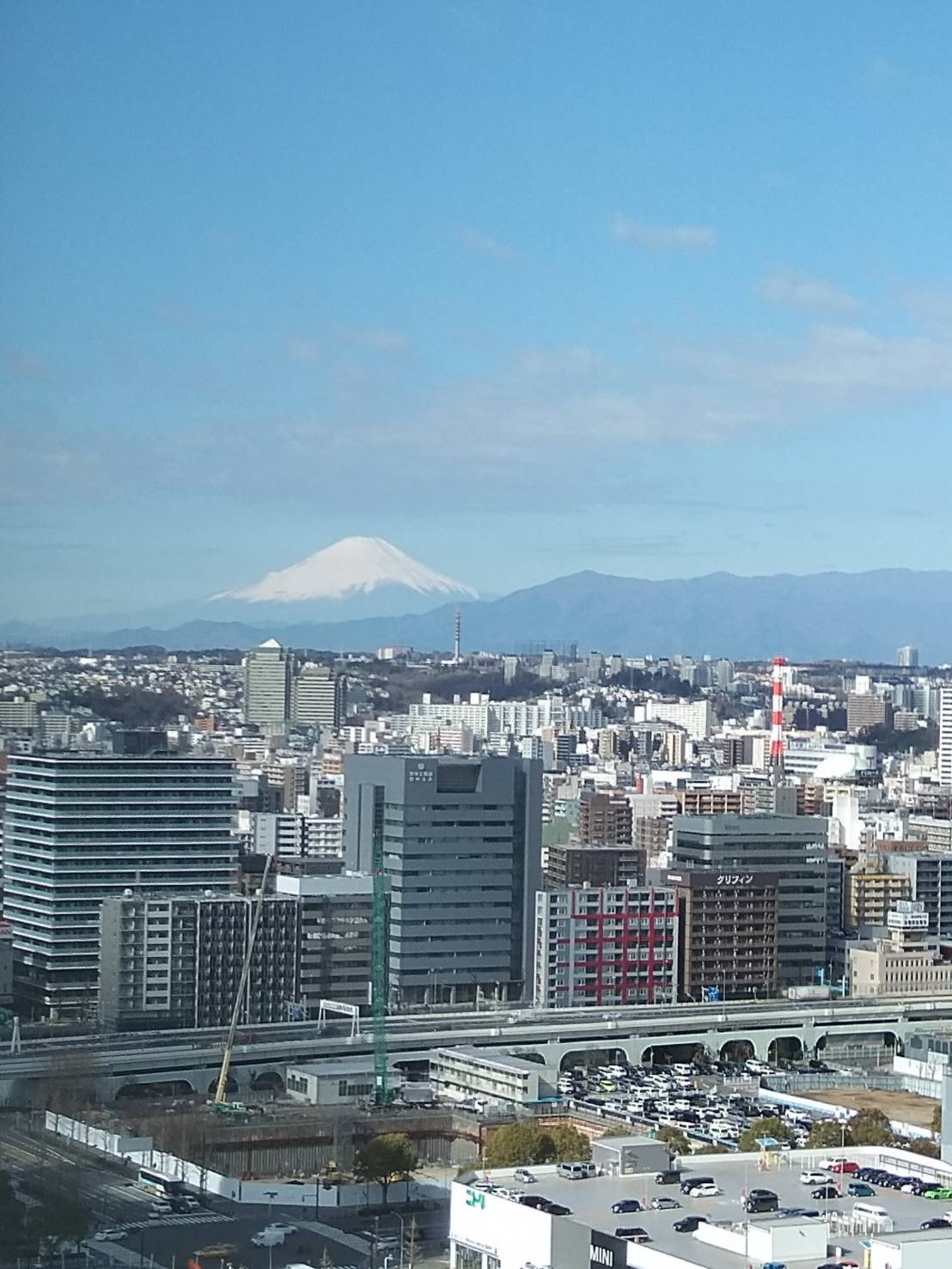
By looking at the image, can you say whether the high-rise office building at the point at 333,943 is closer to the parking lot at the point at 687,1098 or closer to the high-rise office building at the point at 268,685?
the parking lot at the point at 687,1098

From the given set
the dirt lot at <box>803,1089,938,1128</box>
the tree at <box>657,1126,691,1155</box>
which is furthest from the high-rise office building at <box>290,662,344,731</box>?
the tree at <box>657,1126,691,1155</box>

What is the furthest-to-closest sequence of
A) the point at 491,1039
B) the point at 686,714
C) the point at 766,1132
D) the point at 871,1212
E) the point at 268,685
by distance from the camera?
the point at 686,714 < the point at 268,685 < the point at 491,1039 < the point at 766,1132 < the point at 871,1212

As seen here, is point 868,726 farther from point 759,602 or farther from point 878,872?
point 759,602

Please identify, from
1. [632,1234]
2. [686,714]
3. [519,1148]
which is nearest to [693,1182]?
[632,1234]

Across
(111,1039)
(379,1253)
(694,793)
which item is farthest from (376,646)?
(379,1253)

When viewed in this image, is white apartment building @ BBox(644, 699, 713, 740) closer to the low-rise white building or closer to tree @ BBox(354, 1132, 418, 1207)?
the low-rise white building

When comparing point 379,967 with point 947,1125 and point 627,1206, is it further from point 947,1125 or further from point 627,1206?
point 627,1206
